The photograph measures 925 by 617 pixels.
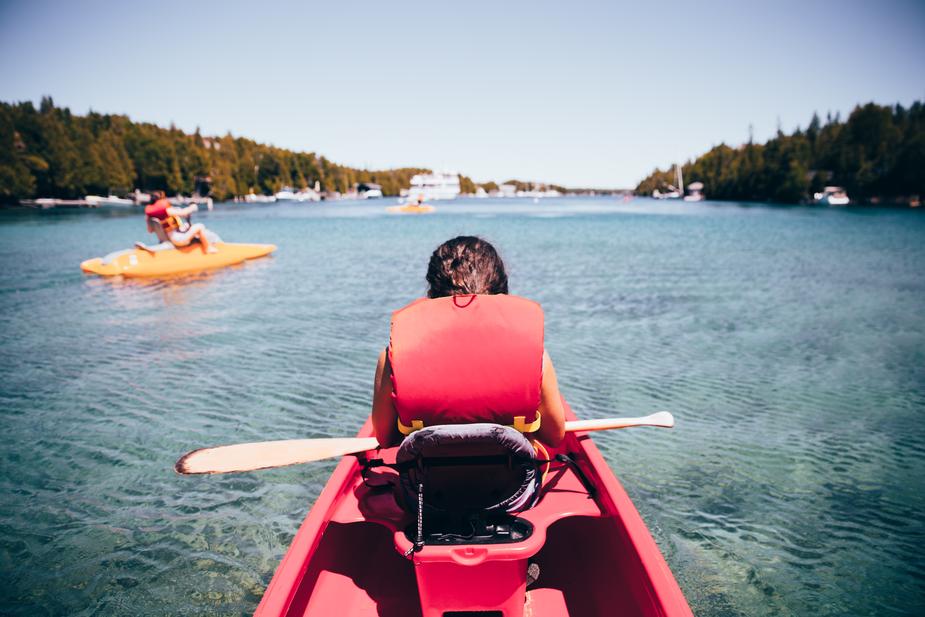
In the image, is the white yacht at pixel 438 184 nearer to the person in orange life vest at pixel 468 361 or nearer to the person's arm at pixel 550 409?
the person's arm at pixel 550 409

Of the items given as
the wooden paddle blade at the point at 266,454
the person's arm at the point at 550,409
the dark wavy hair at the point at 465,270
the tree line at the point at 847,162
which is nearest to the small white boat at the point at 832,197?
the tree line at the point at 847,162

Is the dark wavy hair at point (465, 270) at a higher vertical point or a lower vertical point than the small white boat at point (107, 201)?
lower

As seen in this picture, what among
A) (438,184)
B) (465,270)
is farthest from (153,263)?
(438,184)

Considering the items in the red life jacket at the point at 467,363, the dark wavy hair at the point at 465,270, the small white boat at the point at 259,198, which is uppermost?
the small white boat at the point at 259,198

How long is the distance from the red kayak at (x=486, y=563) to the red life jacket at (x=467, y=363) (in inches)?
22.0

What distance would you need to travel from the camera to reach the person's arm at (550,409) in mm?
2449

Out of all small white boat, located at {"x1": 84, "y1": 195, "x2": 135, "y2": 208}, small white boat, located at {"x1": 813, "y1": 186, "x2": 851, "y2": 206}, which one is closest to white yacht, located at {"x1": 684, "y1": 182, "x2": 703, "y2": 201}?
small white boat, located at {"x1": 813, "y1": 186, "x2": 851, "y2": 206}

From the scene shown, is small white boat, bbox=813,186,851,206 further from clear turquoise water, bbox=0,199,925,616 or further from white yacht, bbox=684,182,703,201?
clear turquoise water, bbox=0,199,925,616

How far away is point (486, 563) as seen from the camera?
7.66ft

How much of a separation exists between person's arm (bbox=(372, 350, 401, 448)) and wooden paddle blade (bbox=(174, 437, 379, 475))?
40 cm

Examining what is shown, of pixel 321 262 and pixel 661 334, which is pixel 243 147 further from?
pixel 661 334

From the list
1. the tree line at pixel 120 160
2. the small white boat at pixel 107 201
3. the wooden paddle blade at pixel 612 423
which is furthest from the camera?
the small white boat at pixel 107 201

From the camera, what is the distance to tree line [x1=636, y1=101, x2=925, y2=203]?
78.8 m

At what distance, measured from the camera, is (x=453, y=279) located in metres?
2.59
